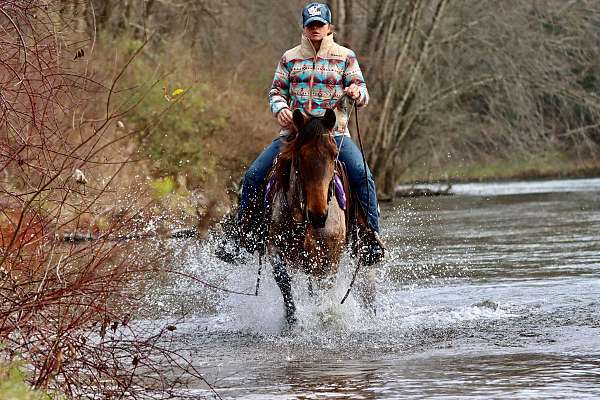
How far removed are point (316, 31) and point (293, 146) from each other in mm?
1270

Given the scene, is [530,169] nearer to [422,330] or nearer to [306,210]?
[422,330]

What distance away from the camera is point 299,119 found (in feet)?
31.0

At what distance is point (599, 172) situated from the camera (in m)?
50.5

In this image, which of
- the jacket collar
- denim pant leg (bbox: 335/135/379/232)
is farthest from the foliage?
the jacket collar

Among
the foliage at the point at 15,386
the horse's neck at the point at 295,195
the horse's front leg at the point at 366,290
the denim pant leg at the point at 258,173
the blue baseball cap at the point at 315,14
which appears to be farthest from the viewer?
the horse's front leg at the point at 366,290

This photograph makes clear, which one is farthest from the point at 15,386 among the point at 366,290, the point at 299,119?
the point at 366,290

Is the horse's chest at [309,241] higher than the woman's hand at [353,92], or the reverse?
the woman's hand at [353,92]

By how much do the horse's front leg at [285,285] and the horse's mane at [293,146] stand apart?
23.0 inches

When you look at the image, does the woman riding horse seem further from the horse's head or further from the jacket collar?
the horse's head

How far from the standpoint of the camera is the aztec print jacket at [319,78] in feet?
34.0

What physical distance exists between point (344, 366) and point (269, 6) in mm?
32235

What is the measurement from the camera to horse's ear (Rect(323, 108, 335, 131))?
9.35 meters

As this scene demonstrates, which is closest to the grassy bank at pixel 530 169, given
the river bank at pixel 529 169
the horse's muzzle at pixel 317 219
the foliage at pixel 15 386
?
the river bank at pixel 529 169

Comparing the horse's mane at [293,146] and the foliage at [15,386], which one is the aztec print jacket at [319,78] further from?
the foliage at [15,386]
